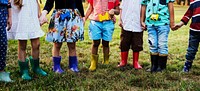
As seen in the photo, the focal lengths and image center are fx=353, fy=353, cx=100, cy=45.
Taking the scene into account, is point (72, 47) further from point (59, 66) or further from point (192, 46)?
point (192, 46)

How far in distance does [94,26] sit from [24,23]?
4.40 ft

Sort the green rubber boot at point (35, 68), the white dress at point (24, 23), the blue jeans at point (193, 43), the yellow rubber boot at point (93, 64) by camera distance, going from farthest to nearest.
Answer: the yellow rubber boot at point (93, 64) → the blue jeans at point (193, 43) → the green rubber boot at point (35, 68) → the white dress at point (24, 23)

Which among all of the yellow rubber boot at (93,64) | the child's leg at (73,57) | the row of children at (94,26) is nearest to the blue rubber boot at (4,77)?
the row of children at (94,26)

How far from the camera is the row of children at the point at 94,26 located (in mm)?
4996

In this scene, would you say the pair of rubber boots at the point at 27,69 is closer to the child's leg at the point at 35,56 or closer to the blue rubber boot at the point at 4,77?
the child's leg at the point at 35,56

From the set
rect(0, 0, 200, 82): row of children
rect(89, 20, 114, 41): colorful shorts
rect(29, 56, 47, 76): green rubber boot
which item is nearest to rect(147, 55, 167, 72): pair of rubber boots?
rect(0, 0, 200, 82): row of children

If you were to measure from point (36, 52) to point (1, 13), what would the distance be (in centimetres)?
83

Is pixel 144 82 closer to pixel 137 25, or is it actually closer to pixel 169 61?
pixel 137 25

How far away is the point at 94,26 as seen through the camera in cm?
591

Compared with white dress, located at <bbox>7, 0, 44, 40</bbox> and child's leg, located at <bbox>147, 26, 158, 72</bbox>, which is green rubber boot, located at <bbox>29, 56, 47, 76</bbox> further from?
child's leg, located at <bbox>147, 26, 158, 72</bbox>

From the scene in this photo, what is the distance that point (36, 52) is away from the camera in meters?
5.29

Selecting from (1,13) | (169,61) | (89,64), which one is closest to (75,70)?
(89,64)

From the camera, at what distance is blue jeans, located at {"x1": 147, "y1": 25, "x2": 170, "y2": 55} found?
18.3ft

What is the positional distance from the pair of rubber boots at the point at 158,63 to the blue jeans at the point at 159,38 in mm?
84
